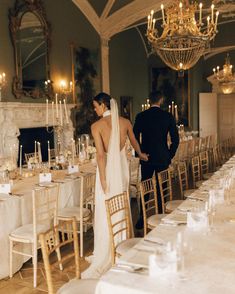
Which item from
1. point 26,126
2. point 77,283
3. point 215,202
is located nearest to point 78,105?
point 26,126

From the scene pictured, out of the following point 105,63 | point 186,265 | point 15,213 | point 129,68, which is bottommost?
point 15,213

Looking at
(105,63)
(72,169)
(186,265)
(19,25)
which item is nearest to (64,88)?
(19,25)

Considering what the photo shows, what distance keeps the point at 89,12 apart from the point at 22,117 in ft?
13.2

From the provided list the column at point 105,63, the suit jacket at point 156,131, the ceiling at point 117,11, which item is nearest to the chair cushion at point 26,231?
the suit jacket at point 156,131

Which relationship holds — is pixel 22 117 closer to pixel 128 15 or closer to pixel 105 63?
pixel 105 63

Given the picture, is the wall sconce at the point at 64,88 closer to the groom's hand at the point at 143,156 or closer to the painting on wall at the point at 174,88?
the groom's hand at the point at 143,156

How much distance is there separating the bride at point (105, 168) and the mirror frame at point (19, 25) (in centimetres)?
419

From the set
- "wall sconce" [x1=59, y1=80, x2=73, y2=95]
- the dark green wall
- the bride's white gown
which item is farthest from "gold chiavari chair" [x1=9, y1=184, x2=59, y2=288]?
the dark green wall

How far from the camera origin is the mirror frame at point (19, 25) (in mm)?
7309

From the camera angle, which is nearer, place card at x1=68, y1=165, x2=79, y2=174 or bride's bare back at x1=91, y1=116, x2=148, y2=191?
bride's bare back at x1=91, y1=116, x2=148, y2=191

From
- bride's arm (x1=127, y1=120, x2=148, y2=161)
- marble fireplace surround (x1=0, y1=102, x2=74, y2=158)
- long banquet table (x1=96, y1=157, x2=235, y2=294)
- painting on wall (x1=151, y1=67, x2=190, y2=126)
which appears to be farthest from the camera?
painting on wall (x1=151, y1=67, x2=190, y2=126)

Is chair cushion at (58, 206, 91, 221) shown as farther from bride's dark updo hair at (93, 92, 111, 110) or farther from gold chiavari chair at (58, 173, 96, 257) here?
bride's dark updo hair at (93, 92, 111, 110)

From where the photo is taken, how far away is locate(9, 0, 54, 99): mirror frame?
7.31 metres

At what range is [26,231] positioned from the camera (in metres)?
3.59
